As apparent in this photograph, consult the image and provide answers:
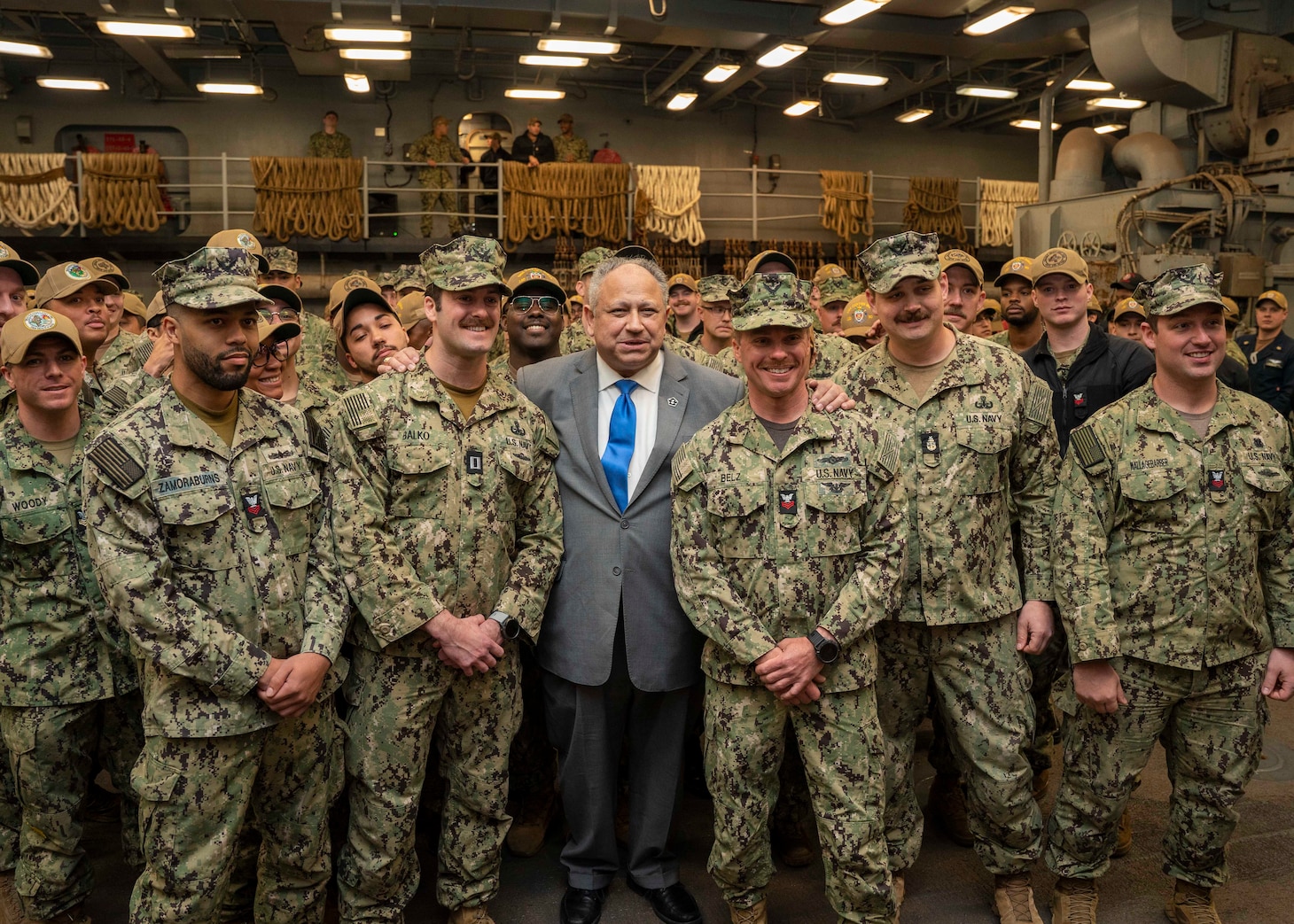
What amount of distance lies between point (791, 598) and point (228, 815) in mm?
1734

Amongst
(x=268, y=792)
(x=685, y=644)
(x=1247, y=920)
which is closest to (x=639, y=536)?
(x=685, y=644)

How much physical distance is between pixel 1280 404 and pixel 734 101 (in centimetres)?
1192

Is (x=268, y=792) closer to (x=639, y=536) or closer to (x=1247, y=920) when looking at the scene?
(x=639, y=536)

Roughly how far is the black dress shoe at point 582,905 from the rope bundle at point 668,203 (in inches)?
467

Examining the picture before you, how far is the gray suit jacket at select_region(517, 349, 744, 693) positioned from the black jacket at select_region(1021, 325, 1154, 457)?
1.90m

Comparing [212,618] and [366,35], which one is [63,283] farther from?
[366,35]

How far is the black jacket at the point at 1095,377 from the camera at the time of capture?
423cm

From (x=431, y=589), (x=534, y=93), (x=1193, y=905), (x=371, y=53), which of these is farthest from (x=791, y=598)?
(x=534, y=93)

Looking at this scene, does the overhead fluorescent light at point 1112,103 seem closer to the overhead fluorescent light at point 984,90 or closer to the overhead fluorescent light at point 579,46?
the overhead fluorescent light at point 984,90

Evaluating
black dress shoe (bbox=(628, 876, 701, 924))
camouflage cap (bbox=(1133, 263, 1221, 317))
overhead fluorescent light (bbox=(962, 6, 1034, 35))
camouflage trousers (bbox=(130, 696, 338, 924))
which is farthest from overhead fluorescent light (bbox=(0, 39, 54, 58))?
camouflage cap (bbox=(1133, 263, 1221, 317))

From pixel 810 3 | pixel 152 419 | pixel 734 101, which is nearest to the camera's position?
pixel 152 419

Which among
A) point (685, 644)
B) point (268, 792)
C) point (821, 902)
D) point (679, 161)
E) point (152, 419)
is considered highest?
point (679, 161)

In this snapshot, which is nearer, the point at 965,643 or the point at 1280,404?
the point at 965,643

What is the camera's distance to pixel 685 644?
336 cm
